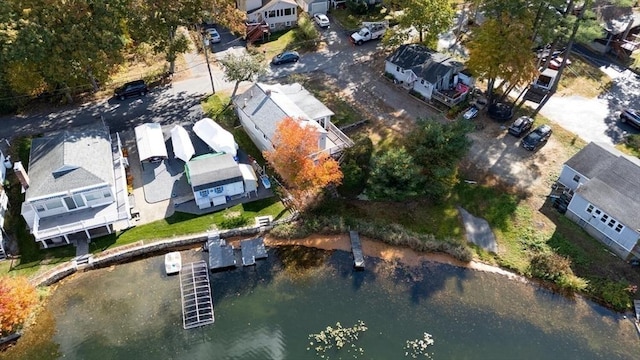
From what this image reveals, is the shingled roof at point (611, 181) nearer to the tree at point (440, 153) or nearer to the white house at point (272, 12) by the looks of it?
the tree at point (440, 153)

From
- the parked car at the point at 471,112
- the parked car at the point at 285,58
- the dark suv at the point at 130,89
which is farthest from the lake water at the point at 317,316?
the parked car at the point at 285,58

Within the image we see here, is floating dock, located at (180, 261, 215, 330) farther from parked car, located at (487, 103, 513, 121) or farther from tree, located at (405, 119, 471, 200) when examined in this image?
parked car, located at (487, 103, 513, 121)

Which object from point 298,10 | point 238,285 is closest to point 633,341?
point 238,285

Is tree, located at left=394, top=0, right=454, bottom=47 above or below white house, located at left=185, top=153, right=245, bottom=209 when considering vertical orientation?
above

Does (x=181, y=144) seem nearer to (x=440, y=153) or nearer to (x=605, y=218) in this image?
(x=440, y=153)

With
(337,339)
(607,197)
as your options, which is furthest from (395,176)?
(607,197)

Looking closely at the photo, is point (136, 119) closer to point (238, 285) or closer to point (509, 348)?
point (238, 285)

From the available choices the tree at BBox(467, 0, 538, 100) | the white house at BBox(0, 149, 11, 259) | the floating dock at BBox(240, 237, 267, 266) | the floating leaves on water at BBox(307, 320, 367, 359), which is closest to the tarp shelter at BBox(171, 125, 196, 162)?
the floating dock at BBox(240, 237, 267, 266)
